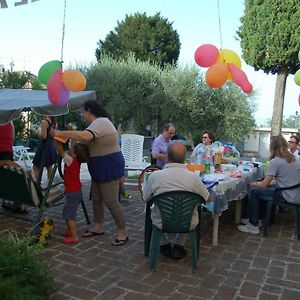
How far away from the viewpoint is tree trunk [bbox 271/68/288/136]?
49.2ft

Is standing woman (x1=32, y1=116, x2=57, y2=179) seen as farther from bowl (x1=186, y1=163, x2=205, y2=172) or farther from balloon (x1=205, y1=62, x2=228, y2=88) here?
balloon (x1=205, y1=62, x2=228, y2=88)

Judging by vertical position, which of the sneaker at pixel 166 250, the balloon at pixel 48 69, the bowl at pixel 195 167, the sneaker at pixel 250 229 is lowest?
the sneaker at pixel 250 229

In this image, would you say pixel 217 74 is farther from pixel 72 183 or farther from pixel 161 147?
pixel 72 183

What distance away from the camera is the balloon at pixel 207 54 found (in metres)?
5.58

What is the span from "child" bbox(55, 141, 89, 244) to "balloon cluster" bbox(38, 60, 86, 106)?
0.53 m

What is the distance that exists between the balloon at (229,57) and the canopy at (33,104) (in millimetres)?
2261

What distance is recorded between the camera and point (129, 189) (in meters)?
7.48

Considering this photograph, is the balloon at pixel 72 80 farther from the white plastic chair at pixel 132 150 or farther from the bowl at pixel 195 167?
the white plastic chair at pixel 132 150

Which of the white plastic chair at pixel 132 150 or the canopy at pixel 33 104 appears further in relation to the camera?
the white plastic chair at pixel 132 150

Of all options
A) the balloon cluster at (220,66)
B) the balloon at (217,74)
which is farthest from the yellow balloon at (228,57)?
the balloon at (217,74)

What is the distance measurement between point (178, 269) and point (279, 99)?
1350 centimetres

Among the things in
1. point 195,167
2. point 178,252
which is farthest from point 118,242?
point 195,167

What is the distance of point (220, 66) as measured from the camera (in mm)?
5426

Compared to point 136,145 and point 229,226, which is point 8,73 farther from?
point 229,226
